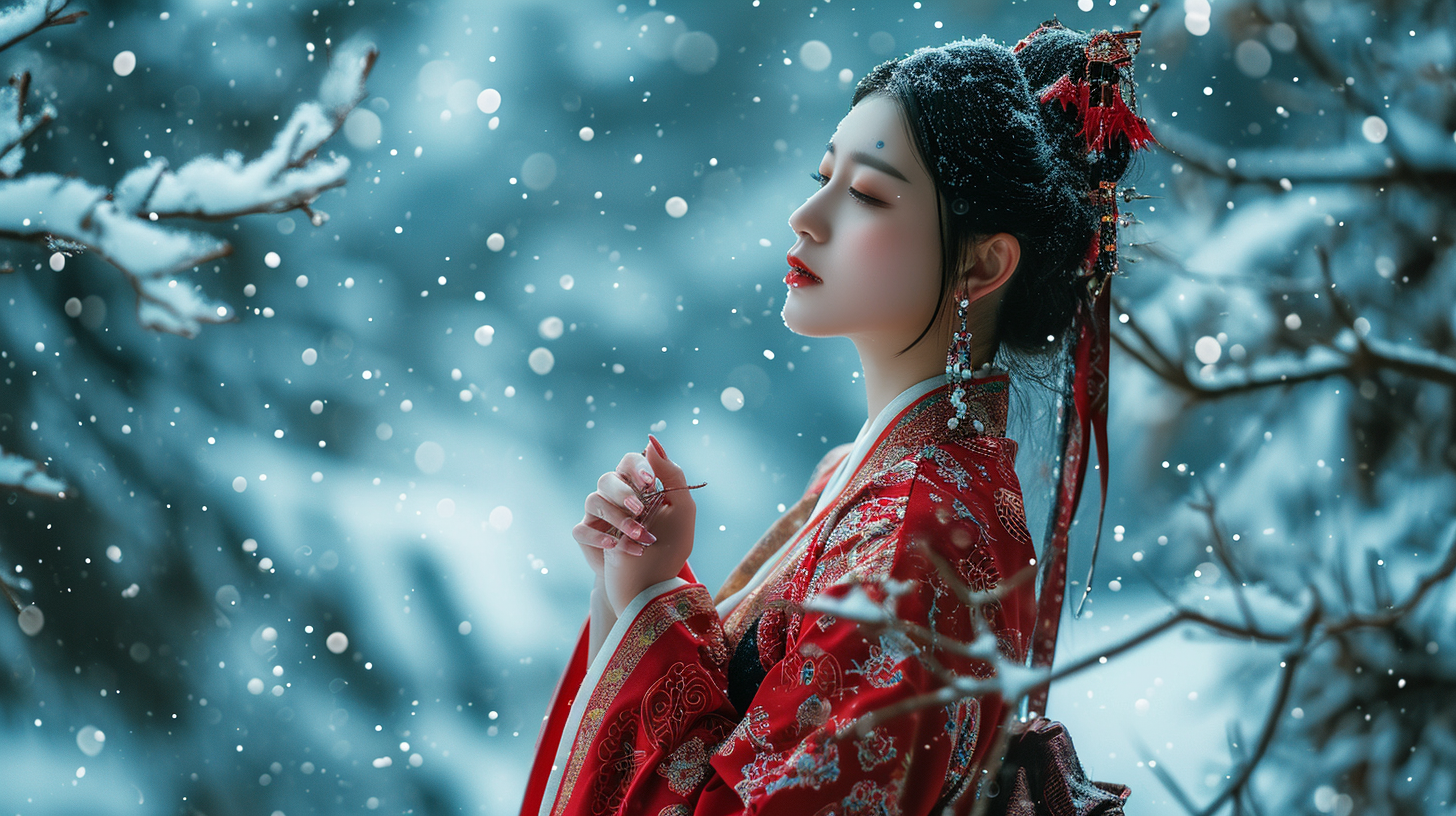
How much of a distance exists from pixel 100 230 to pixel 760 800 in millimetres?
1093

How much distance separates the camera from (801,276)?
0.96m

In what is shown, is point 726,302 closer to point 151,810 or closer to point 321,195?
point 321,195

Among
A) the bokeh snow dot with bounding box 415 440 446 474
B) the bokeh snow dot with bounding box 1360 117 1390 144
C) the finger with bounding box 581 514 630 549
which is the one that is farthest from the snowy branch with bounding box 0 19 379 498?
the bokeh snow dot with bounding box 1360 117 1390 144

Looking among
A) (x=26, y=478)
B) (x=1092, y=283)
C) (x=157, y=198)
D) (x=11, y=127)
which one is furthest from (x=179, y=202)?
(x=1092, y=283)

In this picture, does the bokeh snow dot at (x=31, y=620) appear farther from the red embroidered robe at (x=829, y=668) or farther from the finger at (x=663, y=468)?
the finger at (x=663, y=468)

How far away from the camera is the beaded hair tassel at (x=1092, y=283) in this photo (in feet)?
2.98

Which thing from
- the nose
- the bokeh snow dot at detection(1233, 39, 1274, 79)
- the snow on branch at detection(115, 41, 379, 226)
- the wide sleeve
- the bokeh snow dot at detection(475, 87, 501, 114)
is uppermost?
the bokeh snow dot at detection(475, 87, 501, 114)

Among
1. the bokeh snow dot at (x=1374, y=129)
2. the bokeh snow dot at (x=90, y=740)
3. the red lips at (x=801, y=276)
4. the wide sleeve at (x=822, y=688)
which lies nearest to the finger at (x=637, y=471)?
the wide sleeve at (x=822, y=688)

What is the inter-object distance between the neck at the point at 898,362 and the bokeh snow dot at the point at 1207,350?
293 mm

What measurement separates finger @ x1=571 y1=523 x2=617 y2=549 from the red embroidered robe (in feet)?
0.19

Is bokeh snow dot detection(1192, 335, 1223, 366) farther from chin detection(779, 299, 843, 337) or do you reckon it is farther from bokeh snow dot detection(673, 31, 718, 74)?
bokeh snow dot detection(673, 31, 718, 74)

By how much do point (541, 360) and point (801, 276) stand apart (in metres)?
0.72

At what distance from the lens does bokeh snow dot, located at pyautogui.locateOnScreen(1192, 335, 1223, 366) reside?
1.12m

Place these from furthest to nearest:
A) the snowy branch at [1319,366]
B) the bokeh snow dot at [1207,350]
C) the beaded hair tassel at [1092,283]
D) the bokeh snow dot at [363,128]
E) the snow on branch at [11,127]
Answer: the bokeh snow dot at [363,128]
the snow on branch at [11,127]
the bokeh snow dot at [1207,350]
the beaded hair tassel at [1092,283]
the snowy branch at [1319,366]
